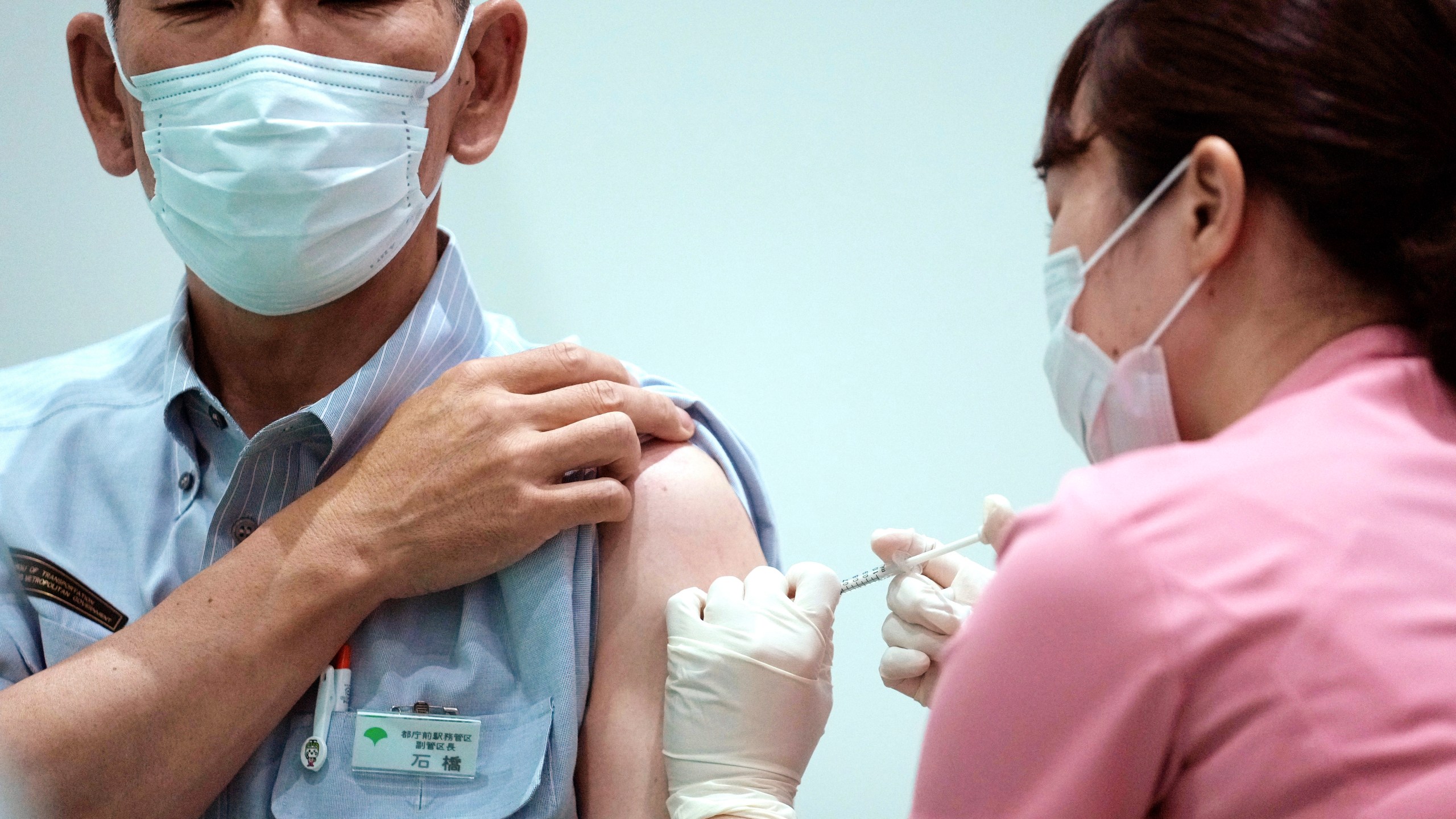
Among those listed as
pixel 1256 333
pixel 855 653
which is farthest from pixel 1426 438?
pixel 855 653

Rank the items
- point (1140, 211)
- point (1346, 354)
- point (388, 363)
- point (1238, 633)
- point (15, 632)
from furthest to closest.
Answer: point (388, 363) < point (15, 632) < point (1140, 211) < point (1346, 354) < point (1238, 633)

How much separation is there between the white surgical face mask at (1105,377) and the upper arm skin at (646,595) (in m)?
0.44

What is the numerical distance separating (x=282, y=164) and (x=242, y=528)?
0.44m

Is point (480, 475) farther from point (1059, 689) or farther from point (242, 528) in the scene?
point (1059, 689)

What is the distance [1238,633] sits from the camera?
2.45 ft

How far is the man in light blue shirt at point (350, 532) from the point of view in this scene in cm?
124

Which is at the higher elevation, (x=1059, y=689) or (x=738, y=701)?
(x=1059, y=689)

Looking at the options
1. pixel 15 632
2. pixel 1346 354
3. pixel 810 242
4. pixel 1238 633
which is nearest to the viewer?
pixel 1238 633

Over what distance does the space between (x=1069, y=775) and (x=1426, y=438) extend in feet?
1.12

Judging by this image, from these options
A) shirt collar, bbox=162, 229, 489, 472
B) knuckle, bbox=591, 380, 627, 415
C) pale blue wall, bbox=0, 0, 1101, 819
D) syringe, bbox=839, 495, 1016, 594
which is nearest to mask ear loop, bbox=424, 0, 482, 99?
shirt collar, bbox=162, 229, 489, 472

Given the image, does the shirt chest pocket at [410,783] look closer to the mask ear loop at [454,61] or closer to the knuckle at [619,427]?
the knuckle at [619,427]

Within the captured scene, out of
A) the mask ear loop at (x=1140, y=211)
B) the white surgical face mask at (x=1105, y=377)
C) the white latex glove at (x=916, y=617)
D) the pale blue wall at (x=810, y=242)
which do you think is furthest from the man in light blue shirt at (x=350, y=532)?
the pale blue wall at (x=810, y=242)

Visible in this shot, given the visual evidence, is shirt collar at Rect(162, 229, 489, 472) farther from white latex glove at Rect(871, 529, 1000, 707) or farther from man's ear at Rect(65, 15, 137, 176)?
white latex glove at Rect(871, 529, 1000, 707)

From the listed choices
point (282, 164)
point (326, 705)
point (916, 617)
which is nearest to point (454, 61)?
point (282, 164)
